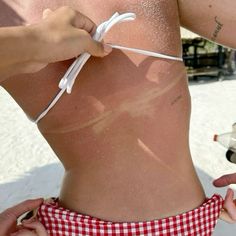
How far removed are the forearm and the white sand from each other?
183 cm

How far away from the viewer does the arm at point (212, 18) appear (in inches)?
33.2

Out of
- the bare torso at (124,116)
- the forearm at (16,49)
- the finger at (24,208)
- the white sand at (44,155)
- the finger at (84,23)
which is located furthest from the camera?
the white sand at (44,155)

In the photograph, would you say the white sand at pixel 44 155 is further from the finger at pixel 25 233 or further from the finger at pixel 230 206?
the finger at pixel 25 233

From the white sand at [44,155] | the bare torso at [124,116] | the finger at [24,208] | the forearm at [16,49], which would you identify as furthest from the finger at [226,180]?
the white sand at [44,155]

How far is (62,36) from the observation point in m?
0.63

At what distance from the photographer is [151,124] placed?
824mm

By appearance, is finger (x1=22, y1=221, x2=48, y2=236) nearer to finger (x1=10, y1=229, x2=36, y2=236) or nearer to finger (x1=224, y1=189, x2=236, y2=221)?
finger (x1=10, y1=229, x2=36, y2=236)

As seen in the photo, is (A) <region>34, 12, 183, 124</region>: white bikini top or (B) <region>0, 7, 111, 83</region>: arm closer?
(B) <region>0, 7, 111, 83</region>: arm

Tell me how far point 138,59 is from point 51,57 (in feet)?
0.74

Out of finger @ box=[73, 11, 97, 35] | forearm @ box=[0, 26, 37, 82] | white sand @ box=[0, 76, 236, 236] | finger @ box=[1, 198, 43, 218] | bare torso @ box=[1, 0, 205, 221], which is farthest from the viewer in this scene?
white sand @ box=[0, 76, 236, 236]

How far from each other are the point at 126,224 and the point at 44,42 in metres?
0.40

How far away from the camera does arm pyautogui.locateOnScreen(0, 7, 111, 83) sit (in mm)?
567

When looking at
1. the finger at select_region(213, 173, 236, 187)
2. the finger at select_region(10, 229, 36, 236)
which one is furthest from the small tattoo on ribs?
the finger at select_region(10, 229, 36, 236)

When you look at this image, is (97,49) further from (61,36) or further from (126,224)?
(126,224)
